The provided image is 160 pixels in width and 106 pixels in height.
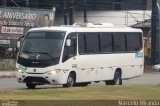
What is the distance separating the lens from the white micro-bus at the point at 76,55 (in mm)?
24570

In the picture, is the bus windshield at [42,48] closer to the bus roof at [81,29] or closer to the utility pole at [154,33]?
the bus roof at [81,29]

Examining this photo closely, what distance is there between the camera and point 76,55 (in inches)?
1009

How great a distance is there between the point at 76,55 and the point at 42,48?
1.66m

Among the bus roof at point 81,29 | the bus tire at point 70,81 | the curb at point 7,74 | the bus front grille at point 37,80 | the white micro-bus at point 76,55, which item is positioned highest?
the bus roof at point 81,29

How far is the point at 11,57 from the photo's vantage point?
149 feet

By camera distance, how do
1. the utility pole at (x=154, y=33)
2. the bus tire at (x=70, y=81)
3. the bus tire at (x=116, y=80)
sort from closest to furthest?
1. the bus tire at (x=70, y=81)
2. the bus tire at (x=116, y=80)
3. the utility pole at (x=154, y=33)

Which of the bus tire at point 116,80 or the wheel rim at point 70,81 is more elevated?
the wheel rim at point 70,81

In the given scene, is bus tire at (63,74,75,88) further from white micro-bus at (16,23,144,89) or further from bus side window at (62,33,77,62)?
bus side window at (62,33,77,62)

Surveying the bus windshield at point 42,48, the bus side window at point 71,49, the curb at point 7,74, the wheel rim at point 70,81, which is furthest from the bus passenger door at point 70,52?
the curb at point 7,74

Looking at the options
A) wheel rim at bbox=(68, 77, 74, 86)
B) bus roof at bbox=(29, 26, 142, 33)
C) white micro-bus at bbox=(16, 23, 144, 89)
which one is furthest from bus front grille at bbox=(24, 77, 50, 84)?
bus roof at bbox=(29, 26, 142, 33)

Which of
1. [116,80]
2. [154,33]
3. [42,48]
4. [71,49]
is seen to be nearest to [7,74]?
[116,80]

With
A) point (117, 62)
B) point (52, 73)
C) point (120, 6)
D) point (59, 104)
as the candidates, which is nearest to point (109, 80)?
point (117, 62)

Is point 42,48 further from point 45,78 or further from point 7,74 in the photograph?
point 7,74

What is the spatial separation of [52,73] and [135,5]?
185 ft
